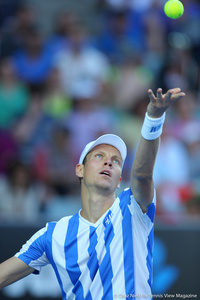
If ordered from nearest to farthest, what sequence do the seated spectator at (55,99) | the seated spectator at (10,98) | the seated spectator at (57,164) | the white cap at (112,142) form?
the white cap at (112,142) < the seated spectator at (57,164) < the seated spectator at (55,99) < the seated spectator at (10,98)

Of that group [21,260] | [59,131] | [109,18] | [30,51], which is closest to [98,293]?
[21,260]

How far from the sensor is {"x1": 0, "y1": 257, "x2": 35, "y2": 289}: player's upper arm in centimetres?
437

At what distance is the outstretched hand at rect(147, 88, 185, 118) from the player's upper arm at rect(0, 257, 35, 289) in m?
1.68

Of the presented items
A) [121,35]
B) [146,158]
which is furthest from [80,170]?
[121,35]

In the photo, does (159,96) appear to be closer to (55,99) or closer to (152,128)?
(152,128)

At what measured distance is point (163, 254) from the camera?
268 inches

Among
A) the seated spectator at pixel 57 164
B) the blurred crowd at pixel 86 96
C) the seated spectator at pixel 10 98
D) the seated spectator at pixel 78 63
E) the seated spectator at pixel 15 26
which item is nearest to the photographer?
the blurred crowd at pixel 86 96

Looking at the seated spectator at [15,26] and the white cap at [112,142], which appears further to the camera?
the seated spectator at [15,26]

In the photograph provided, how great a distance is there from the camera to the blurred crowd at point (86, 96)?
25.9 feet

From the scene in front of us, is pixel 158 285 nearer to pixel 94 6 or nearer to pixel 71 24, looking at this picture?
pixel 71 24

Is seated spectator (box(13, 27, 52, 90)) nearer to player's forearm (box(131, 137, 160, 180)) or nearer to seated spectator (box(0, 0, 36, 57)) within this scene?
seated spectator (box(0, 0, 36, 57))

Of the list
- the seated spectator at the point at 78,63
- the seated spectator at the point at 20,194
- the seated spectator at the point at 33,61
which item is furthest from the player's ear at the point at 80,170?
Result: the seated spectator at the point at 33,61

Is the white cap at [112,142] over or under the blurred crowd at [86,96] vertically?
under

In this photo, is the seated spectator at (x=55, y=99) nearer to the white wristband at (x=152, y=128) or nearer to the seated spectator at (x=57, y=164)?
the seated spectator at (x=57, y=164)
